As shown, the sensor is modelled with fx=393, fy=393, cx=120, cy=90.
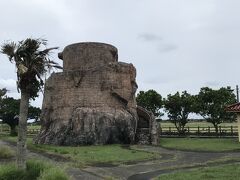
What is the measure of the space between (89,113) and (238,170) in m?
16.2

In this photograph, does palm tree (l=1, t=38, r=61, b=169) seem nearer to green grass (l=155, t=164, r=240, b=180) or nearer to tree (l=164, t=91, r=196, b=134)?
green grass (l=155, t=164, r=240, b=180)

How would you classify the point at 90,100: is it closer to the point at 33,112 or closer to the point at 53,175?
the point at 53,175

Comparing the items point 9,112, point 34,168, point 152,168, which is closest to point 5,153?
point 152,168

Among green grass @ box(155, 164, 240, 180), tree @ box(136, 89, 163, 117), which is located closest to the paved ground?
green grass @ box(155, 164, 240, 180)

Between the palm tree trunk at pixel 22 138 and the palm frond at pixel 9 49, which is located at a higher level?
the palm frond at pixel 9 49

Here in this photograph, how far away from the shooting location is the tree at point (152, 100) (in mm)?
44938

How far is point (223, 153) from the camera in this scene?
72.4ft

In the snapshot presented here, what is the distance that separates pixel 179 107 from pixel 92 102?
1430cm

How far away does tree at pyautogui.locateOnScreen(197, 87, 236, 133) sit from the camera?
125 ft

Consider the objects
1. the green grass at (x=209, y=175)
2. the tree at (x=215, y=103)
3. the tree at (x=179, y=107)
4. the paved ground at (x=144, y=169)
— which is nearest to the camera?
the green grass at (x=209, y=175)

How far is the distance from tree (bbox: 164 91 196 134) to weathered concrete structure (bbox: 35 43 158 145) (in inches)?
355

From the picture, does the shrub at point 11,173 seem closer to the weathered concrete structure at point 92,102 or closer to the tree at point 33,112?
the weathered concrete structure at point 92,102

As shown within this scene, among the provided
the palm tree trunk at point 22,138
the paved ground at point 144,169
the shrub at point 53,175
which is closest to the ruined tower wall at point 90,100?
the paved ground at point 144,169

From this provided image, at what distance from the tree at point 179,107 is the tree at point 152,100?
215cm
